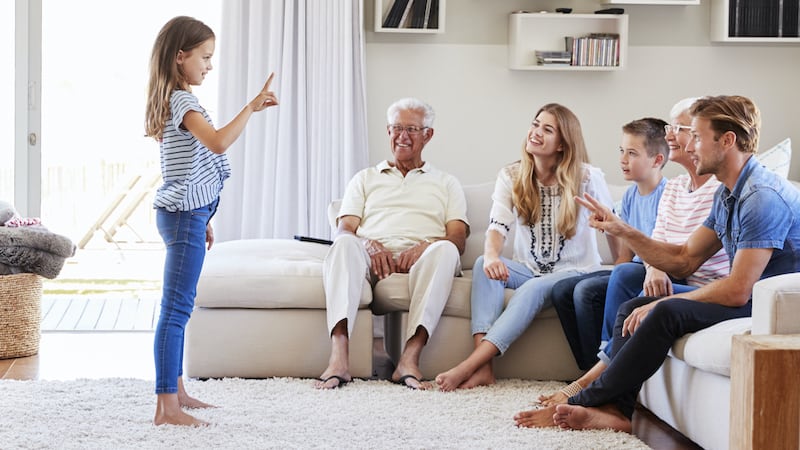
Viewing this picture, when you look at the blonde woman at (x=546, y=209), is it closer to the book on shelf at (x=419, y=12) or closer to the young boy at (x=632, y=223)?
the young boy at (x=632, y=223)

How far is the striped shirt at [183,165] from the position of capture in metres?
2.76

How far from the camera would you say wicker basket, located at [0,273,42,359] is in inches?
157

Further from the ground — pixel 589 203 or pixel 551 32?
pixel 551 32

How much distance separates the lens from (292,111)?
501 centimetres

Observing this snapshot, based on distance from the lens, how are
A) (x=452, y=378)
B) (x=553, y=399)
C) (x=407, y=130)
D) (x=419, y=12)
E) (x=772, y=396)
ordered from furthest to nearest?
(x=419, y=12) → (x=407, y=130) → (x=452, y=378) → (x=553, y=399) → (x=772, y=396)

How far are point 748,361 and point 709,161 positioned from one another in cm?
104

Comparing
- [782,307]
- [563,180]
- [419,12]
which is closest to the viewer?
[782,307]

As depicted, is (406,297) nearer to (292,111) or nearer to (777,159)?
(292,111)

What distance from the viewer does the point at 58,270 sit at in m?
4.16

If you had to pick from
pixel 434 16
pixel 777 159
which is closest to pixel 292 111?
pixel 434 16

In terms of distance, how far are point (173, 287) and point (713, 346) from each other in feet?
4.82

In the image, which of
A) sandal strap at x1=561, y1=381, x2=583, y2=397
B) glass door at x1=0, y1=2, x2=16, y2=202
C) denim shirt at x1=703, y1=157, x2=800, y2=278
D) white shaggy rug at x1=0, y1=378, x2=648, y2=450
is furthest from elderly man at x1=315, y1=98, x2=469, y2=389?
glass door at x1=0, y1=2, x2=16, y2=202

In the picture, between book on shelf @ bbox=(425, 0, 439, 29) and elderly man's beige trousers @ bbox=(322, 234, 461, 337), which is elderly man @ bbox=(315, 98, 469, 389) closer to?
elderly man's beige trousers @ bbox=(322, 234, 461, 337)

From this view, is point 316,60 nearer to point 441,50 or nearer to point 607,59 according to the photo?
point 441,50
